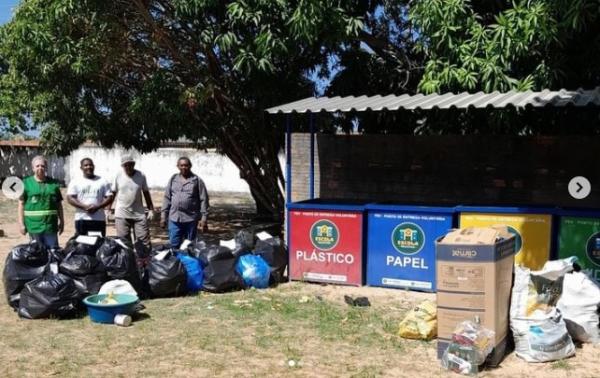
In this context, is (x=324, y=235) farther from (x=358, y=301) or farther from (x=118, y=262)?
(x=118, y=262)

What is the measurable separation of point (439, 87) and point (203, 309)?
176 inches

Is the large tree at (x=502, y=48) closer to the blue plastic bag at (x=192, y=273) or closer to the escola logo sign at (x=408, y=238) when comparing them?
the escola logo sign at (x=408, y=238)

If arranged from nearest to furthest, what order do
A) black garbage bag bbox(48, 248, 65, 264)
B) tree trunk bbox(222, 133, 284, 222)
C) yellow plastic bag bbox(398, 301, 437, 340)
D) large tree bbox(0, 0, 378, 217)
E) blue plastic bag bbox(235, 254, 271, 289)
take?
yellow plastic bag bbox(398, 301, 437, 340), black garbage bag bbox(48, 248, 65, 264), blue plastic bag bbox(235, 254, 271, 289), large tree bbox(0, 0, 378, 217), tree trunk bbox(222, 133, 284, 222)

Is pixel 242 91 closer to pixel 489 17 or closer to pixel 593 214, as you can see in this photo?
pixel 489 17

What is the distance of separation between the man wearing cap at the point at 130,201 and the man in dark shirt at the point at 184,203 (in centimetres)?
34

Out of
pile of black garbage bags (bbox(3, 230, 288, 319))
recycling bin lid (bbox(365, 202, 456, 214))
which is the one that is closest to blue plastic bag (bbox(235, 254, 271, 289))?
pile of black garbage bags (bbox(3, 230, 288, 319))

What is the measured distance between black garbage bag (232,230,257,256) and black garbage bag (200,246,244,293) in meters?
0.23

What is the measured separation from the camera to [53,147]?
15.7 metres

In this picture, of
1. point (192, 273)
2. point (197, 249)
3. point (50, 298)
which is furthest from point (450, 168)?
point (50, 298)

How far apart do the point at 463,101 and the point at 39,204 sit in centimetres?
518

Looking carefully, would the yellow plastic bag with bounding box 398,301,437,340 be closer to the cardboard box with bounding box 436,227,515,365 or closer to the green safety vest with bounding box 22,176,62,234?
the cardboard box with bounding box 436,227,515,365

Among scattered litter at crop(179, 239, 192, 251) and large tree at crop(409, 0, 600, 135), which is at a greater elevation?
large tree at crop(409, 0, 600, 135)

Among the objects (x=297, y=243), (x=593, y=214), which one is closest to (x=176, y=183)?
(x=297, y=243)

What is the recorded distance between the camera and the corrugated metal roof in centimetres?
744
